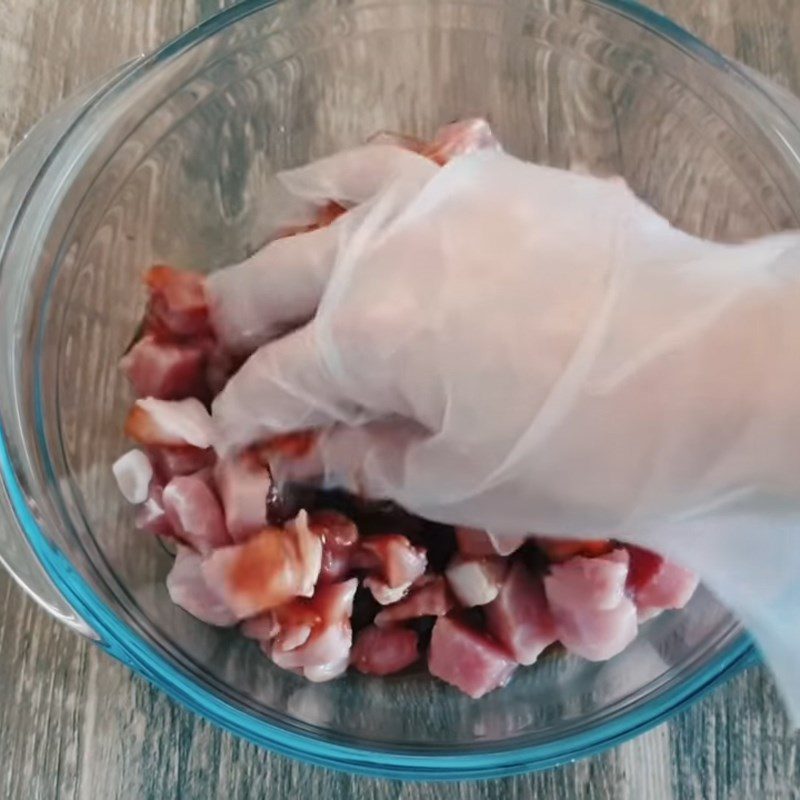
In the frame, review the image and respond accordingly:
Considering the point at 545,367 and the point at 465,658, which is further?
the point at 465,658

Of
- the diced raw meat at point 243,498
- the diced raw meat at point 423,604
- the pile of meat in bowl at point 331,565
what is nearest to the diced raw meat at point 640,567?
the pile of meat in bowl at point 331,565

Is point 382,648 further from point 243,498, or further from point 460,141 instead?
point 460,141

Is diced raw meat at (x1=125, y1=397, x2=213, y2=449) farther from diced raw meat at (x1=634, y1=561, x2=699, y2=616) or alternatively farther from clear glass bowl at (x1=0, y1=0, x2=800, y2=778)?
diced raw meat at (x1=634, y1=561, x2=699, y2=616)

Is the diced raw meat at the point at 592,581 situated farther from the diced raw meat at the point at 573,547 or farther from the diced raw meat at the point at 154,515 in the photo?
the diced raw meat at the point at 154,515

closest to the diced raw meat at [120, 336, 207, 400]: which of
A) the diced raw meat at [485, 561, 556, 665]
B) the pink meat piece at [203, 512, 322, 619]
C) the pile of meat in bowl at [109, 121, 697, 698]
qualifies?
the pile of meat in bowl at [109, 121, 697, 698]

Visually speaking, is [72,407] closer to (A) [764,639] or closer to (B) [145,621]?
(B) [145,621]

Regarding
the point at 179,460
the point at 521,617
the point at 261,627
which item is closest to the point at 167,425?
the point at 179,460
